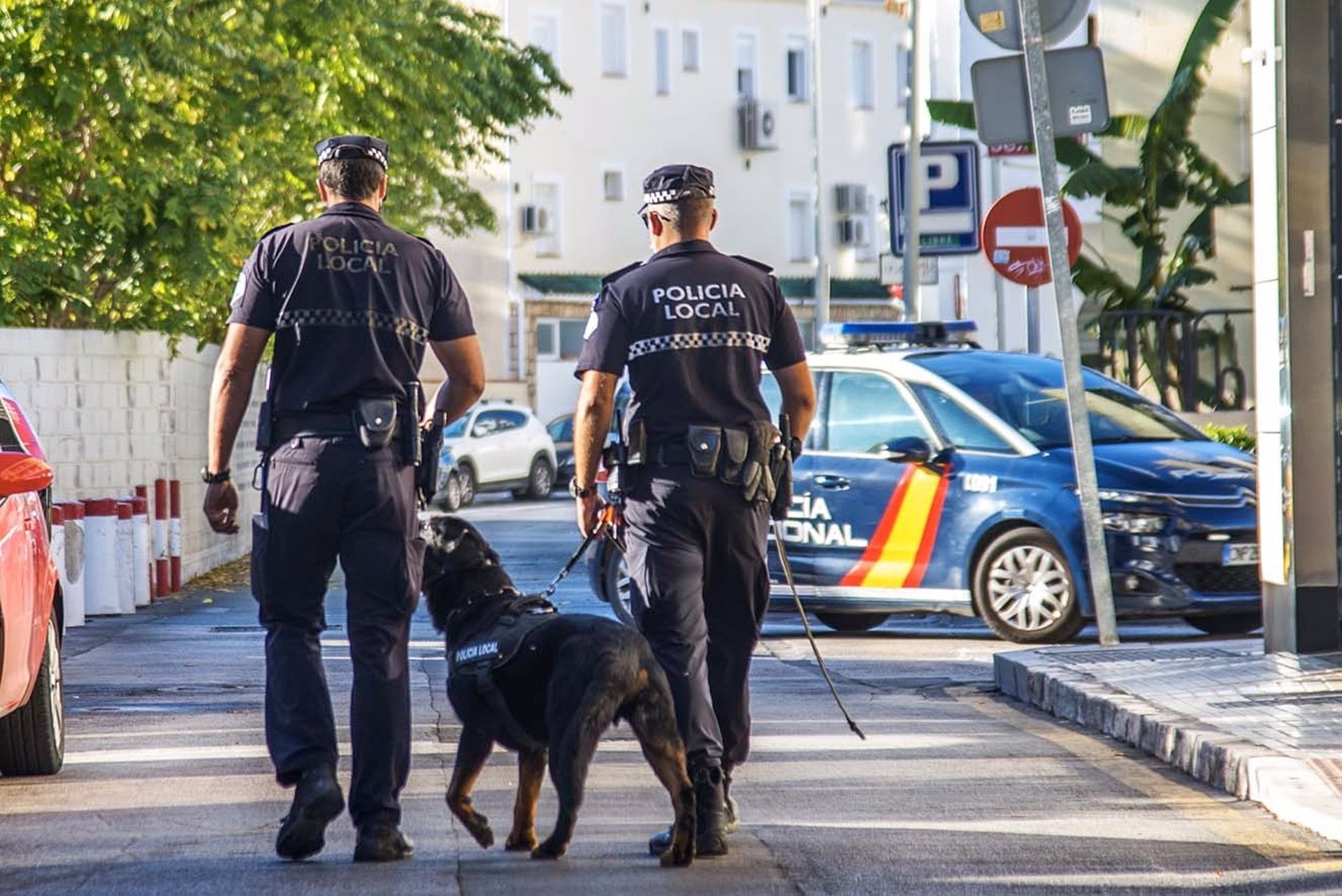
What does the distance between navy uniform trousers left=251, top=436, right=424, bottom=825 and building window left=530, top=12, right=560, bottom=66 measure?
1903 inches

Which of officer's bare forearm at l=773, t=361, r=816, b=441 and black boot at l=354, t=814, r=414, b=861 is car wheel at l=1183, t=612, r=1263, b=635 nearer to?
officer's bare forearm at l=773, t=361, r=816, b=441

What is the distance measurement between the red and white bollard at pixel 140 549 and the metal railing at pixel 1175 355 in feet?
32.0

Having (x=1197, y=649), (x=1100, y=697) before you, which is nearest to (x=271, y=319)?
(x=1100, y=697)

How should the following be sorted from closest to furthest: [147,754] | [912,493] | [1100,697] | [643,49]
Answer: [147,754] < [1100,697] < [912,493] < [643,49]

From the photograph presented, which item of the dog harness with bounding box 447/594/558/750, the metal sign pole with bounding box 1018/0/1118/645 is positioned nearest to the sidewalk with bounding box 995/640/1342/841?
the metal sign pole with bounding box 1018/0/1118/645

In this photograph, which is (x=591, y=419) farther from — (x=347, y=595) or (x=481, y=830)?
(x=481, y=830)

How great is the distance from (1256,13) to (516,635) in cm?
641

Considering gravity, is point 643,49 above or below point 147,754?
above

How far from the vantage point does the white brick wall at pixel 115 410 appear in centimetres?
1808

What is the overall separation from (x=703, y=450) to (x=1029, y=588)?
6668 mm

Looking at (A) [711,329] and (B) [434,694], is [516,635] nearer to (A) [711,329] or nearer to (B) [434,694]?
(A) [711,329]

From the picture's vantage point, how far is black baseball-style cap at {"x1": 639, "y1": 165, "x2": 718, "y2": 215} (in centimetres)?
702

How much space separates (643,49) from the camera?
185 feet

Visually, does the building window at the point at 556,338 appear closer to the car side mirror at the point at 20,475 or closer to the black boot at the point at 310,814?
the car side mirror at the point at 20,475
